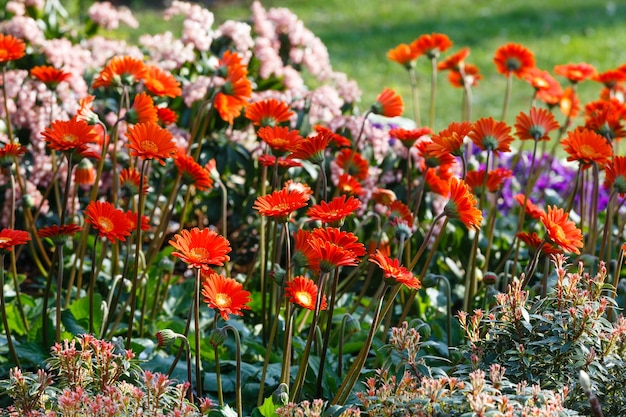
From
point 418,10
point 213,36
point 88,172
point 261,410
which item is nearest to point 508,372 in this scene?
point 261,410

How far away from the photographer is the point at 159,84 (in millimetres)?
2541

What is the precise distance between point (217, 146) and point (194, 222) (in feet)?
1.24

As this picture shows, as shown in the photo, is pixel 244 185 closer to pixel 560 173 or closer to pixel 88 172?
pixel 88 172

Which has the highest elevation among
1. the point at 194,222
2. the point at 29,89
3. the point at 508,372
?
the point at 29,89

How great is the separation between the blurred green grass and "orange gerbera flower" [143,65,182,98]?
4086 millimetres

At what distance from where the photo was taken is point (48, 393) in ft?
6.03

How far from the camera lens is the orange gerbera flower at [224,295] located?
178 centimetres

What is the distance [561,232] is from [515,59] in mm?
1360

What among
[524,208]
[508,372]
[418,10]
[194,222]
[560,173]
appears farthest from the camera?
[418,10]

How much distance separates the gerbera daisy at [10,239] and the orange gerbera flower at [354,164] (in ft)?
3.40

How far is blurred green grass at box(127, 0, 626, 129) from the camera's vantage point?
294 inches

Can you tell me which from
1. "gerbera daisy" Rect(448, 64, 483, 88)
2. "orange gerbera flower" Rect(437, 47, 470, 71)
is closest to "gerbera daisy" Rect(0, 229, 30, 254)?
"orange gerbera flower" Rect(437, 47, 470, 71)

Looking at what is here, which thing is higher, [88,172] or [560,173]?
[88,172]

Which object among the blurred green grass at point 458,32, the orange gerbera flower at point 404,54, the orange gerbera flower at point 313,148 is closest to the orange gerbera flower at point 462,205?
the orange gerbera flower at point 313,148
